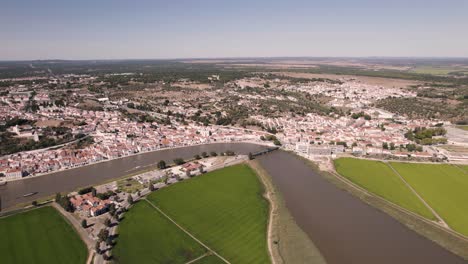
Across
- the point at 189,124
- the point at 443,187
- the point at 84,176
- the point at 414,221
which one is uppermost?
the point at 189,124

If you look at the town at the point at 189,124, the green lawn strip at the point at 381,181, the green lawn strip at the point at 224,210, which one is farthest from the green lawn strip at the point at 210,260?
the town at the point at 189,124

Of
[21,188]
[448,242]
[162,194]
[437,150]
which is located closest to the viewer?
[448,242]

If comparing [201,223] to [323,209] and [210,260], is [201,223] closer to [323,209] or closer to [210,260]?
[210,260]

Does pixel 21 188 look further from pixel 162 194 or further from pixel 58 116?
pixel 58 116

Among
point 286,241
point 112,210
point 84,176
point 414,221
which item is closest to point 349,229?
point 286,241

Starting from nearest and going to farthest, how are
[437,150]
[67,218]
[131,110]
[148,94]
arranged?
1. [67,218]
2. [437,150]
3. [131,110]
4. [148,94]

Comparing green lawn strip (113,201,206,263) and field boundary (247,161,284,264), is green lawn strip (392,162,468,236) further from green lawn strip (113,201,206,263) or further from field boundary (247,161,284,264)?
green lawn strip (113,201,206,263)

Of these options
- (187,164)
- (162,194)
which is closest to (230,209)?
(162,194)
